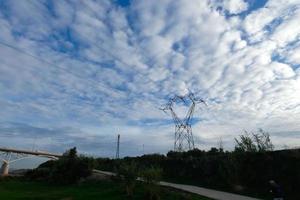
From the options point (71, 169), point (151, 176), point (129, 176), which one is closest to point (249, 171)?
point (151, 176)

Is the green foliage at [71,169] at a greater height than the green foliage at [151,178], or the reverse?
the green foliage at [71,169]

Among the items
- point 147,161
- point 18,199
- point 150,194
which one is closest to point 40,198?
point 18,199

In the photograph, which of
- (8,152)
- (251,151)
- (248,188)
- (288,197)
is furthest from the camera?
(8,152)

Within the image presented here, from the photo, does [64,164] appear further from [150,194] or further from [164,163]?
[150,194]

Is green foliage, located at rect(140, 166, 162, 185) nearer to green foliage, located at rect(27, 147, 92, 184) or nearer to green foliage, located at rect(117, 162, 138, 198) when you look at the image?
green foliage, located at rect(117, 162, 138, 198)

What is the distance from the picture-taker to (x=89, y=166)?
125ft

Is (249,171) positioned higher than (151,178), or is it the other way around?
(249,171)

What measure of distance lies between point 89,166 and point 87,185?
3675 millimetres

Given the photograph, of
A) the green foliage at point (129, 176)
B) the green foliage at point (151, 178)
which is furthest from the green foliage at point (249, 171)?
the green foliage at point (151, 178)

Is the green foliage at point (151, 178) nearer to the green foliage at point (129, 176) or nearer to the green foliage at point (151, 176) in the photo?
the green foliage at point (151, 176)

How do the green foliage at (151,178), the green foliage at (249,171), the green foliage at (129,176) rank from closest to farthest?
the green foliage at (249,171), the green foliage at (151,178), the green foliage at (129,176)

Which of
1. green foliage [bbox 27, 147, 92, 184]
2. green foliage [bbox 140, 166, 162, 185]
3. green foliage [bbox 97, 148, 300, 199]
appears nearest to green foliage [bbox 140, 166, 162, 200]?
green foliage [bbox 140, 166, 162, 185]

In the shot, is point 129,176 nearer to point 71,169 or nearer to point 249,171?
point 249,171

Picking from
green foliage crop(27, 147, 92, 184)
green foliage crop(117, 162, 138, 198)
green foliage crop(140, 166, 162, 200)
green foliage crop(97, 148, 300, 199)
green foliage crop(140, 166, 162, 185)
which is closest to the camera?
green foliage crop(97, 148, 300, 199)
